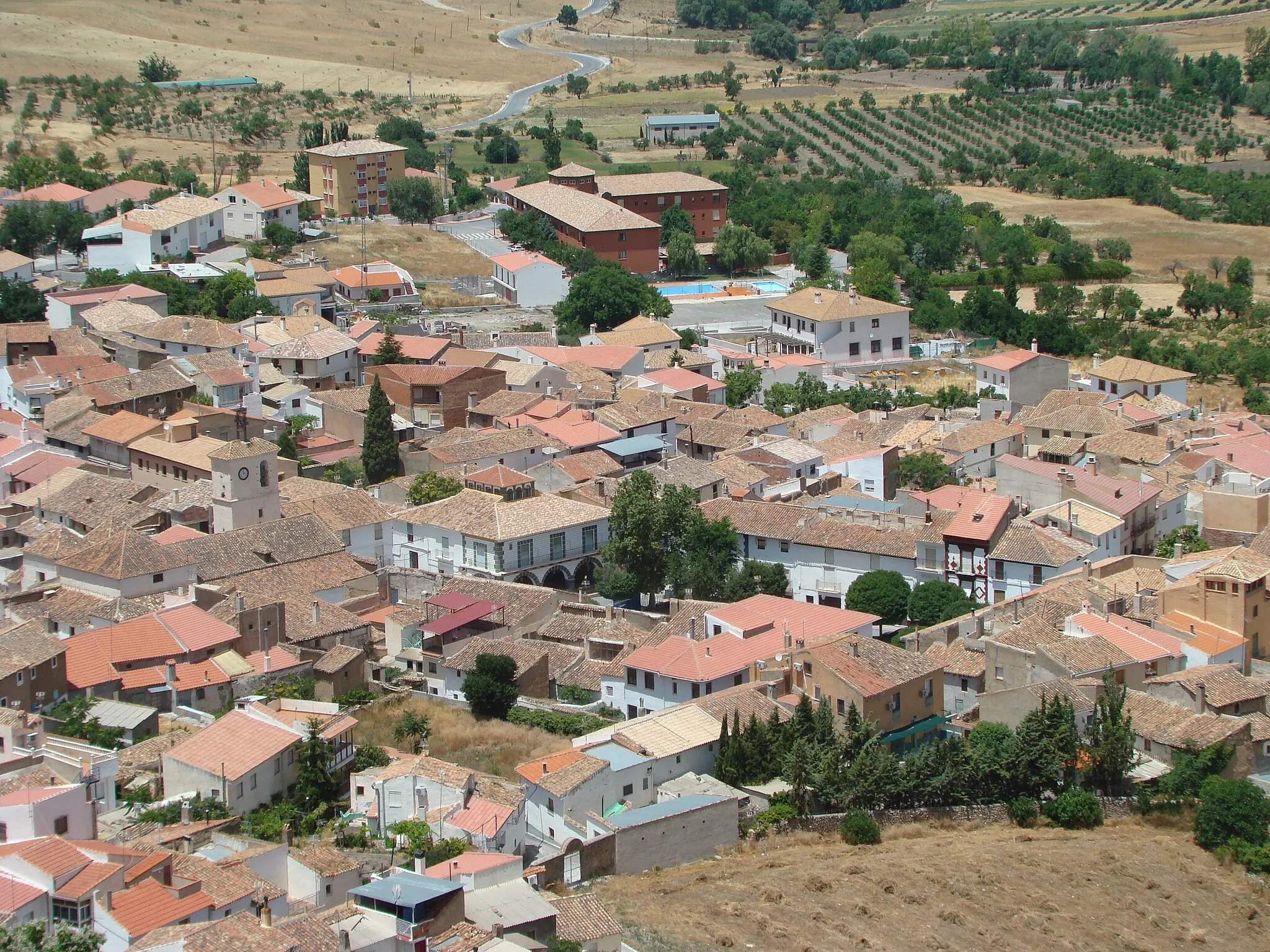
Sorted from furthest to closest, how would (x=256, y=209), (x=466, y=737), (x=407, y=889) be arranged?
(x=256, y=209) → (x=466, y=737) → (x=407, y=889)

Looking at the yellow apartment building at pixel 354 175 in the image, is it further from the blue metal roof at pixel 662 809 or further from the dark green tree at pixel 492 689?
the blue metal roof at pixel 662 809

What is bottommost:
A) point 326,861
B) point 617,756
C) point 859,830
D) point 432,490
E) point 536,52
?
point 859,830

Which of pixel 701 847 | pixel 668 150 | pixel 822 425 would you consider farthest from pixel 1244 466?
pixel 668 150

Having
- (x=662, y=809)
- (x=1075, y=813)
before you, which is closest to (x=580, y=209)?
(x=1075, y=813)

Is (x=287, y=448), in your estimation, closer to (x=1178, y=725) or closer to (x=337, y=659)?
(x=337, y=659)

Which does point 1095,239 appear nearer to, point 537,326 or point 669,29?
point 537,326

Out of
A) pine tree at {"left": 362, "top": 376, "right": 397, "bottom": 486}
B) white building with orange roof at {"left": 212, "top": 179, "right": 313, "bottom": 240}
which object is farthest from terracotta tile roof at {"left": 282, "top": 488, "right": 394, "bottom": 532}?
white building with orange roof at {"left": 212, "top": 179, "right": 313, "bottom": 240}
